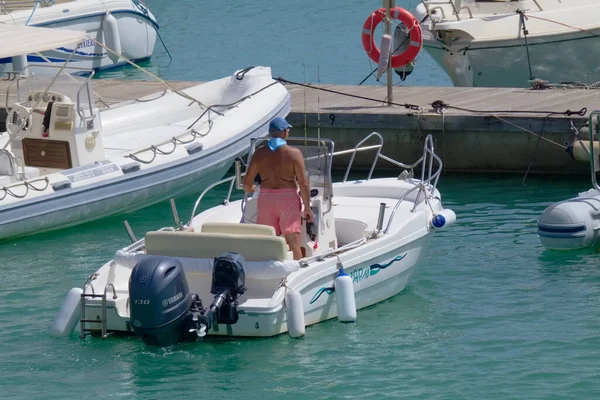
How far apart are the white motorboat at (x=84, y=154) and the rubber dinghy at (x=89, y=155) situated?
0.04 ft

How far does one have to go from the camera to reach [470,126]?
14.3m

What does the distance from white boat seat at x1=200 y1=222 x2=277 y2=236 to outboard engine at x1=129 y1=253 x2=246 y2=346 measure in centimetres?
49

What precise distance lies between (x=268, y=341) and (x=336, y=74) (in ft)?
51.1

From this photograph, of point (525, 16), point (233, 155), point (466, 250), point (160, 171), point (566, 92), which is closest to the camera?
point (466, 250)

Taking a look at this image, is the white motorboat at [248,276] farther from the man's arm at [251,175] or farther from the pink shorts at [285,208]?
the man's arm at [251,175]

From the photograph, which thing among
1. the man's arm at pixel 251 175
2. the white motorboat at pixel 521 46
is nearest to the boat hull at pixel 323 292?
the man's arm at pixel 251 175

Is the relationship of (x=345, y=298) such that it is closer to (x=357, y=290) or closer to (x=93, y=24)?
(x=357, y=290)

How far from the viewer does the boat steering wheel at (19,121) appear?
12.9 meters

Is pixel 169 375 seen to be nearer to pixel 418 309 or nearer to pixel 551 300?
pixel 418 309

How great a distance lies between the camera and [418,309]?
9.75 metres

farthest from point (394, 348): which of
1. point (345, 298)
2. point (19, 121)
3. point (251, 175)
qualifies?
point (19, 121)

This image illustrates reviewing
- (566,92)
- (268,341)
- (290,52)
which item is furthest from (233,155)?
(290,52)

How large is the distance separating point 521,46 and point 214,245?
35.6 ft

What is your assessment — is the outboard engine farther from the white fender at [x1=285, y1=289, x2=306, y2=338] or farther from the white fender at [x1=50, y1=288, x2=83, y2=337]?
the white fender at [x1=50, y1=288, x2=83, y2=337]
